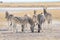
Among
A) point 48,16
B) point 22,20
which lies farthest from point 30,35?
point 48,16

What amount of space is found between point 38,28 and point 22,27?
3.45 ft

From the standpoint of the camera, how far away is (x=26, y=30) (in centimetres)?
2131

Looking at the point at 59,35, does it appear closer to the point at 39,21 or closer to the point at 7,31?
the point at 39,21

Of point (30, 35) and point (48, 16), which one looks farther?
point (48, 16)

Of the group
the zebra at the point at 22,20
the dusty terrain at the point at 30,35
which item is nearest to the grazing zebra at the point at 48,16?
the dusty terrain at the point at 30,35

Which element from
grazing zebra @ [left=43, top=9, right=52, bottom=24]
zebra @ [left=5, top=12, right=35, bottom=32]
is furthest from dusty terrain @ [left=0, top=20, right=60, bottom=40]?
grazing zebra @ [left=43, top=9, right=52, bottom=24]

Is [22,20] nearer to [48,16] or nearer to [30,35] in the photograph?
[30,35]

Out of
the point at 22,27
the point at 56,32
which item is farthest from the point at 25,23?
the point at 56,32

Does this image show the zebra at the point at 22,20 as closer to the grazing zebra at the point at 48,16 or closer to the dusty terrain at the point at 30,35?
the dusty terrain at the point at 30,35

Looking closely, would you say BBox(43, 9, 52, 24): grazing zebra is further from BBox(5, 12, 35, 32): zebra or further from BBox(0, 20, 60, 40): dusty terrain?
BBox(5, 12, 35, 32): zebra

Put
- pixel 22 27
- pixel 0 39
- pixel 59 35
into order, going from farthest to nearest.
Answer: pixel 22 27
pixel 59 35
pixel 0 39

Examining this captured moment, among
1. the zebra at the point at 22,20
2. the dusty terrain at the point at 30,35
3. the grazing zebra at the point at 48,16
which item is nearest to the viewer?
the dusty terrain at the point at 30,35

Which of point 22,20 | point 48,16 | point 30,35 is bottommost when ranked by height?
point 30,35

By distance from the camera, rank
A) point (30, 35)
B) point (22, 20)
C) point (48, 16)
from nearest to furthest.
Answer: point (30, 35) → point (22, 20) → point (48, 16)
